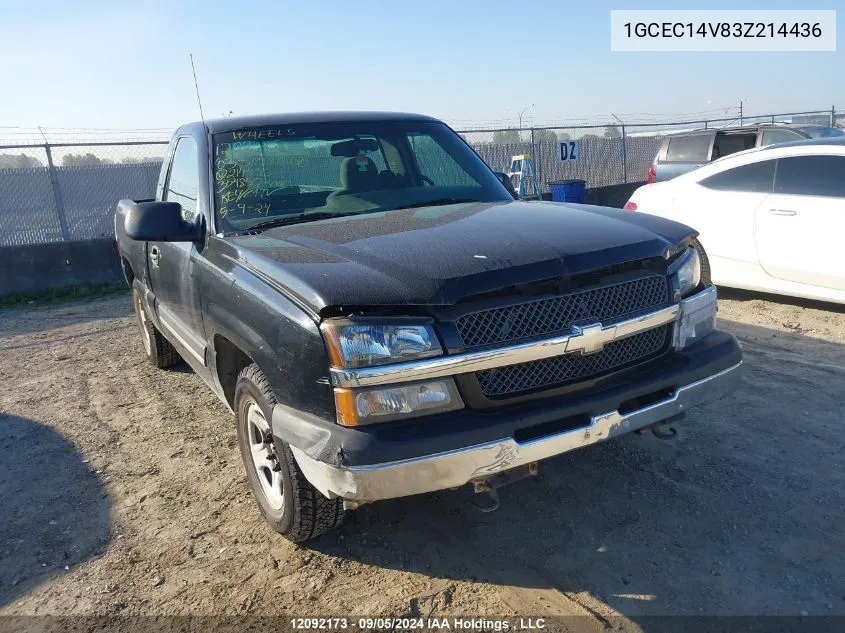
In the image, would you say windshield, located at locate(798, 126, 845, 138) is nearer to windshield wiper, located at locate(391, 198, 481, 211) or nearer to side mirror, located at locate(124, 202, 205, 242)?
windshield wiper, located at locate(391, 198, 481, 211)

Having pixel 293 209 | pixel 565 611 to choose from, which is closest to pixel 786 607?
pixel 565 611

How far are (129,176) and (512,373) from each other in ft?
34.5

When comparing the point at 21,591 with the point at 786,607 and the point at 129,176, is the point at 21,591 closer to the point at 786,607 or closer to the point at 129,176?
the point at 786,607

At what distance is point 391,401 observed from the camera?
2.45 m

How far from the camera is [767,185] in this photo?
6.57 metres

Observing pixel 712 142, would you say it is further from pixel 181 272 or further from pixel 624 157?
pixel 181 272

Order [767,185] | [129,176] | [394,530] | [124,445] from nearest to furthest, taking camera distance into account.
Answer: [394,530] < [124,445] < [767,185] < [129,176]

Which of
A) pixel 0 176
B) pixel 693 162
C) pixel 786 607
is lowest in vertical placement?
pixel 786 607

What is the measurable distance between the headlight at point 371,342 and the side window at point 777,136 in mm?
11054

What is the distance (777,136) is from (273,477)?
11.4m

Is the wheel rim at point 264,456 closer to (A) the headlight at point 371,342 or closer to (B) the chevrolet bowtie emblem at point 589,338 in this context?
(A) the headlight at point 371,342

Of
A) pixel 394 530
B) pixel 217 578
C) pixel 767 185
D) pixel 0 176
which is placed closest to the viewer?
pixel 217 578

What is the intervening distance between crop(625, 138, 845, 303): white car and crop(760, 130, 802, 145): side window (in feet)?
17.7

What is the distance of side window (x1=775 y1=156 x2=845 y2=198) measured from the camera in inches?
237
